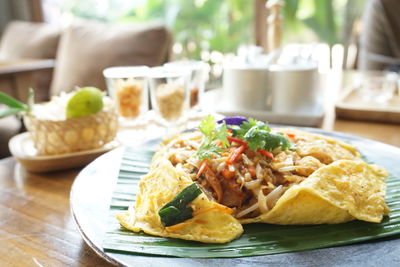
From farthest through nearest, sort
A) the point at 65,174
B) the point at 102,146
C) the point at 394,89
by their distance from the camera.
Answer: the point at 394,89
the point at 102,146
the point at 65,174

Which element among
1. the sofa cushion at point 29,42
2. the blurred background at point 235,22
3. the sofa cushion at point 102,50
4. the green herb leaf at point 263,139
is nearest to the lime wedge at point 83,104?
the green herb leaf at point 263,139

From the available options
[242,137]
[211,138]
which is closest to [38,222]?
[211,138]

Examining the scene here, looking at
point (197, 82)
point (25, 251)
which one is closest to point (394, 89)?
point (197, 82)

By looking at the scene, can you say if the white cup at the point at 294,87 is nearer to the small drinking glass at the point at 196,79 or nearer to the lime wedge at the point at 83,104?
the small drinking glass at the point at 196,79

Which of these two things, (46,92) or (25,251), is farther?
(46,92)

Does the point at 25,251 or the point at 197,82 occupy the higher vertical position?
the point at 197,82

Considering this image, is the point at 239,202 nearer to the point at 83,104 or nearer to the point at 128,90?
the point at 83,104

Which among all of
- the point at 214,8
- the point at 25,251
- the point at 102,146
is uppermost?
the point at 214,8

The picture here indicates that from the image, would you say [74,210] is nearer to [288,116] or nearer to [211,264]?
[211,264]

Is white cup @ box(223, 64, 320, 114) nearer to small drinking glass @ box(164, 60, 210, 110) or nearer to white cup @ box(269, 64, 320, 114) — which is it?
white cup @ box(269, 64, 320, 114)
